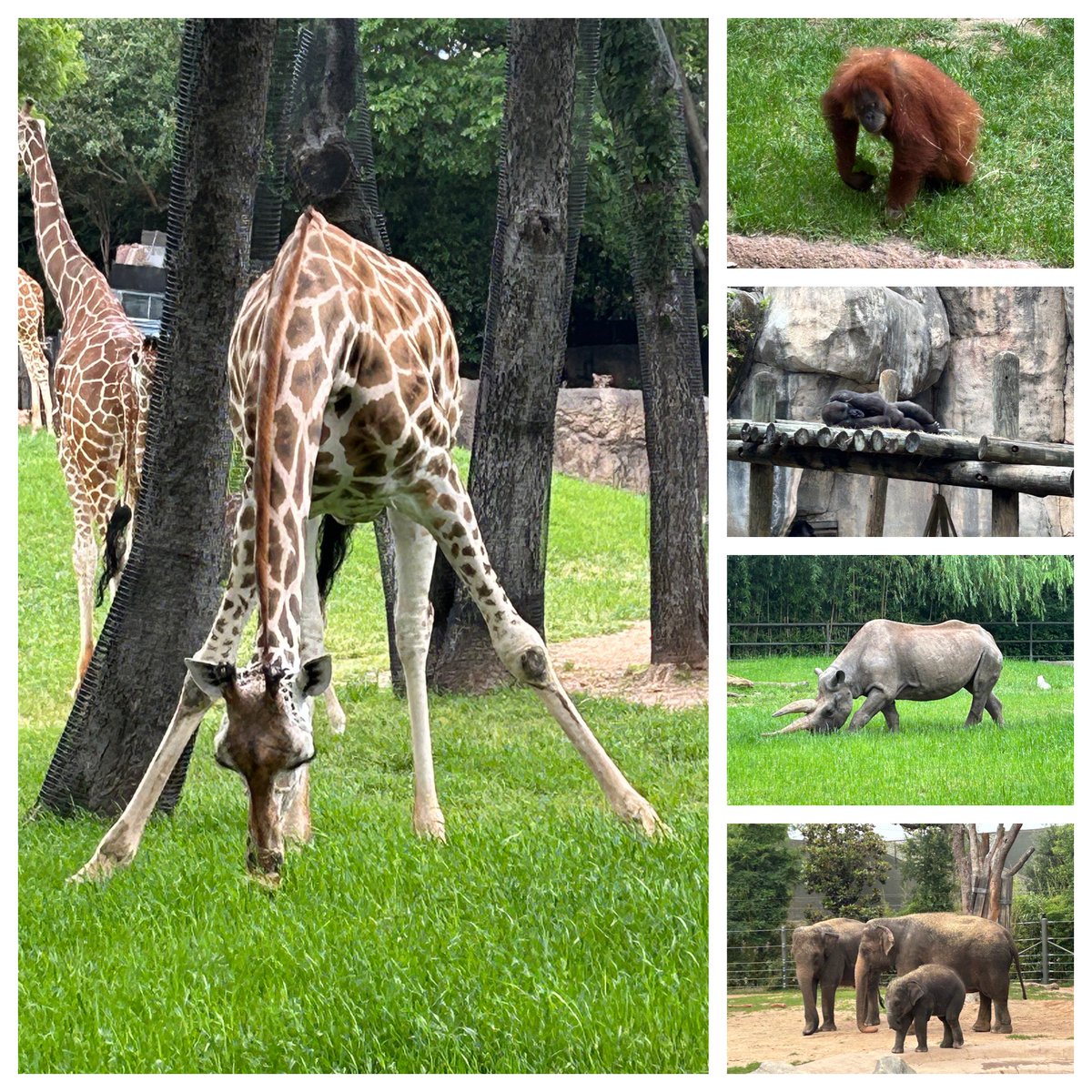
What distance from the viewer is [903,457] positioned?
4.04 metres

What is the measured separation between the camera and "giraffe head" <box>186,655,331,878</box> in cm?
343

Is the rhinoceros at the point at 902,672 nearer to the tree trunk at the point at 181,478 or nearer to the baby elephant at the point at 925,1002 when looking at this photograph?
the baby elephant at the point at 925,1002

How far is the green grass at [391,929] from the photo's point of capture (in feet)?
12.3

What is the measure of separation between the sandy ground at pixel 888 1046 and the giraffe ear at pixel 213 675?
A: 1783mm

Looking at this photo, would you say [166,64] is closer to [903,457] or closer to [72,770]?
[72,770]

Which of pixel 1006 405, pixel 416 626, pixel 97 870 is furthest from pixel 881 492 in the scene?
pixel 97 870

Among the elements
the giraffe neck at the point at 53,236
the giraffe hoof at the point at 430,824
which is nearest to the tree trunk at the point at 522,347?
the giraffe hoof at the point at 430,824

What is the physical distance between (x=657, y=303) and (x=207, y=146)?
185 cm

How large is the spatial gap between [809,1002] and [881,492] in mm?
1541

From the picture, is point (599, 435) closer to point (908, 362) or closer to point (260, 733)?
point (908, 362)

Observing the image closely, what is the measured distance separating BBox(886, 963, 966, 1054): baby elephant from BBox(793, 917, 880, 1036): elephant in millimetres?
68

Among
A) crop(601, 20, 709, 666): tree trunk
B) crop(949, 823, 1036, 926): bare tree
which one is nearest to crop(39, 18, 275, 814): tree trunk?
crop(601, 20, 709, 666): tree trunk
